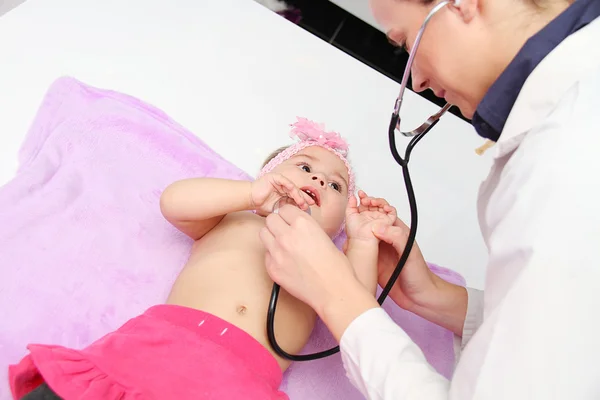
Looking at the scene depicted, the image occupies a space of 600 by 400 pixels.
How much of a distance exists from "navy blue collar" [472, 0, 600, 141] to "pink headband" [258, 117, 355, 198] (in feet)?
2.15

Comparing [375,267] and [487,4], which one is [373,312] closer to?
[375,267]

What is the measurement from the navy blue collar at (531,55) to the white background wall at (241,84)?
0.80m

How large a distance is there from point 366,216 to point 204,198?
0.35 m

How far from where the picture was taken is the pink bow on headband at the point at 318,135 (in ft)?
4.97

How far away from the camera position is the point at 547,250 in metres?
0.69

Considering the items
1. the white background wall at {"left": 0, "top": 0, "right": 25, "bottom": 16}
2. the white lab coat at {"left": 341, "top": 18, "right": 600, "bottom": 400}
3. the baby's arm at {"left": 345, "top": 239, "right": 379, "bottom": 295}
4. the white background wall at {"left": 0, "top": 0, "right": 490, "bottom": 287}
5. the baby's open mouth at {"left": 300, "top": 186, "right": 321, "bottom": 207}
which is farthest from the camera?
the white background wall at {"left": 0, "top": 0, "right": 25, "bottom": 16}

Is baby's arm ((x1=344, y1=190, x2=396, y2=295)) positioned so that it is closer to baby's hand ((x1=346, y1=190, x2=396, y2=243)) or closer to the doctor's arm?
baby's hand ((x1=346, y1=190, x2=396, y2=243))

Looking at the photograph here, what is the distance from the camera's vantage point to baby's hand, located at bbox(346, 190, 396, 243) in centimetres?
121

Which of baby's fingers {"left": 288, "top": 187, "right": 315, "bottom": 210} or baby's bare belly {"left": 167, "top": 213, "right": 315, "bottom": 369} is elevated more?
baby's fingers {"left": 288, "top": 187, "right": 315, "bottom": 210}

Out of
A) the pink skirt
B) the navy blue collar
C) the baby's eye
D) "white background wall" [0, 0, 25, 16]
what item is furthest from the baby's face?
"white background wall" [0, 0, 25, 16]

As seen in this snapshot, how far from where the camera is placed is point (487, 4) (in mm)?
801

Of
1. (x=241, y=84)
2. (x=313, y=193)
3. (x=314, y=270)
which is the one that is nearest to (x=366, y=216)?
(x=313, y=193)

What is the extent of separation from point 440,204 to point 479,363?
1.02 metres

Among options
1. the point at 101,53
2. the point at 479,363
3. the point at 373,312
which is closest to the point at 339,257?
the point at 373,312
